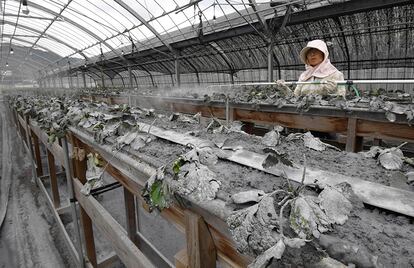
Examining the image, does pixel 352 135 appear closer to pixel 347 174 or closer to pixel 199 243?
pixel 347 174

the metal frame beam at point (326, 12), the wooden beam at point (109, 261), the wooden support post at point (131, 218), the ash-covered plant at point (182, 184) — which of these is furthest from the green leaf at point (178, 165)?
the metal frame beam at point (326, 12)

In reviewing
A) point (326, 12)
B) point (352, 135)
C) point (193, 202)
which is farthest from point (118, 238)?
point (326, 12)

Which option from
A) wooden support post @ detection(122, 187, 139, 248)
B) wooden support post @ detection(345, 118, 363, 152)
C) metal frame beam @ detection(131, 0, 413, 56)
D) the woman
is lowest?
wooden support post @ detection(122, 187, 139, 248)

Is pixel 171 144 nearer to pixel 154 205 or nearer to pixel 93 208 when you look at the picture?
pixel 154 205

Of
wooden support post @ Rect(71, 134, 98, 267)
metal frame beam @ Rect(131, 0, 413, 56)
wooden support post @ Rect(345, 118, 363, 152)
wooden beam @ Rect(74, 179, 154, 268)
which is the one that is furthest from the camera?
metal frame beam @ Rect(131, 0, 413, 56)

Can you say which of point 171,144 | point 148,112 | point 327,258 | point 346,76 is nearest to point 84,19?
point 346,76

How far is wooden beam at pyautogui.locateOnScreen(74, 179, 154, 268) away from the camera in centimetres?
159

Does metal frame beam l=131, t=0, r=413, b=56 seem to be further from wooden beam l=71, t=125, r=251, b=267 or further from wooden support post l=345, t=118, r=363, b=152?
wooden beam l=71, t=125, r=251, b=267

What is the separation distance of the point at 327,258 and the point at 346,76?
491 inches

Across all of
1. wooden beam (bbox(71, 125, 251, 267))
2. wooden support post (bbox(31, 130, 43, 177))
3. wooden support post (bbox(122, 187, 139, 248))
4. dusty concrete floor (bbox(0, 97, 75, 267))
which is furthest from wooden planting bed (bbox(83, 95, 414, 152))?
wooden support post (bbox(31, 130, 43, 177))

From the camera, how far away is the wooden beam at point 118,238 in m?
1.59

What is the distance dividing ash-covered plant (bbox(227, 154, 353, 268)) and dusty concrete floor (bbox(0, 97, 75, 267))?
153 inches

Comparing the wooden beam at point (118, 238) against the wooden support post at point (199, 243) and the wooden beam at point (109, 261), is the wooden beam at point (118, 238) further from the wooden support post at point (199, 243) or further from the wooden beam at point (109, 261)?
the wooden beam at point (109, 261)

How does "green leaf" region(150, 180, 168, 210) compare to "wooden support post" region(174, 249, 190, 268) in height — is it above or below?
above
